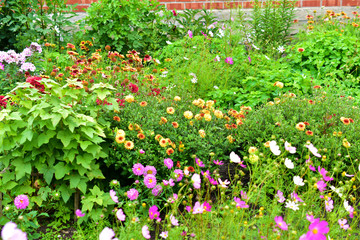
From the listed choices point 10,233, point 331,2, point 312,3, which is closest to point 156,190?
point 10,233

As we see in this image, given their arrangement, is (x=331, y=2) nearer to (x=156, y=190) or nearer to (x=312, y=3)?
(x=312, y=3)

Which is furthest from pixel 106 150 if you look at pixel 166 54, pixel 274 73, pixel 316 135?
pixel 166 54

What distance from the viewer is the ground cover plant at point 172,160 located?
2.11 metres

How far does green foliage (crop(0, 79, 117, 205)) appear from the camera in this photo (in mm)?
2326

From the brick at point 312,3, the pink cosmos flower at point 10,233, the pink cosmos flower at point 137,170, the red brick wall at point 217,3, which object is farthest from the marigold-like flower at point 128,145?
the brick at point 312,3

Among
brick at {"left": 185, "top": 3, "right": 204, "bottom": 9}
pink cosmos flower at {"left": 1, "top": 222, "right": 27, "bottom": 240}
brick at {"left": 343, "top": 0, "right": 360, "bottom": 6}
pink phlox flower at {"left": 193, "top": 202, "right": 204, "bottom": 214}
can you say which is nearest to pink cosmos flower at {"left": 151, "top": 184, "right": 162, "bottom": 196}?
pink phlox flower at {"left": 193, "top": 202, "right": 204, "bottom": 214}

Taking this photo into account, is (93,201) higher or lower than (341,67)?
lower

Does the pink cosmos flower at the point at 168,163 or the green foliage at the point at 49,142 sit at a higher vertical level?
the green foliage at the point at 49,142

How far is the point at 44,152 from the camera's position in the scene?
98.1 inches

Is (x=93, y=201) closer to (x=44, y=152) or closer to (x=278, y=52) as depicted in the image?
(x=44, y=152)

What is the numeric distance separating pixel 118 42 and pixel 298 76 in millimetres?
2855

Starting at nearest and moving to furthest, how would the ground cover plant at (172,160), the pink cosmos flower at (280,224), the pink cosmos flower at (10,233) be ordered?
the pink cosmos flower at (10,233), the pink cosmos flower at (280,224), the ground cover plant at (172,160)

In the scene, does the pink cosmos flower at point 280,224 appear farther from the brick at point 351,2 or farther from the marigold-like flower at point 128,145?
the brick at point 351,2

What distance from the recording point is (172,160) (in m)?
2.88
